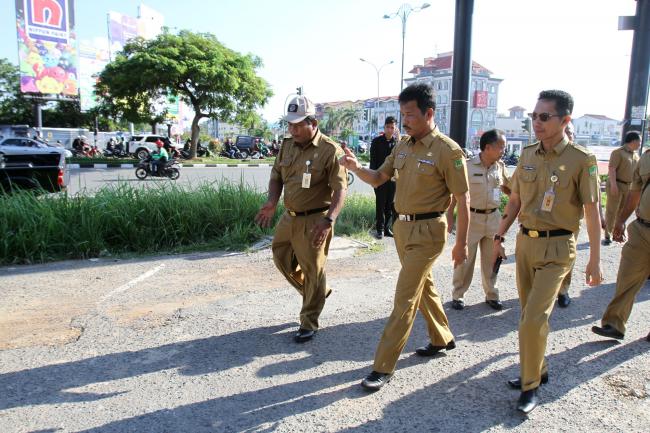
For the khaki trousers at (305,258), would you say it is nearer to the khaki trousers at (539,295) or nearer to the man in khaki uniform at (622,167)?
the khaki trousers at (539,295)

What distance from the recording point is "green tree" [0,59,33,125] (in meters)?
44.2

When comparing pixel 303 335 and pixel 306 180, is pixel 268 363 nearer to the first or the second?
pixel 303 335

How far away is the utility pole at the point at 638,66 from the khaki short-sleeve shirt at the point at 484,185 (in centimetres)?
713

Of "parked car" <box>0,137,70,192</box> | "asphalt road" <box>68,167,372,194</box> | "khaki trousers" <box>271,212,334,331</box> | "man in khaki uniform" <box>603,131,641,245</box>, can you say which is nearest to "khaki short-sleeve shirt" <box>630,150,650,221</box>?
"khaki trousers" <box>271,212,334,331</box>

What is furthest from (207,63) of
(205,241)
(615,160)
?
(615,160)

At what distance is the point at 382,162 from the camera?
25.2 feet

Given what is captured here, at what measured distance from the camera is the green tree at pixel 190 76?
23.8 metres

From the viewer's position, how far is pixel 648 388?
10.5 ft

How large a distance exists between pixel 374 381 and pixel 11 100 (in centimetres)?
5227

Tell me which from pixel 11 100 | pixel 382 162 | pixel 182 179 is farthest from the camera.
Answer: pixel 11 100

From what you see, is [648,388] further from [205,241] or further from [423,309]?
[205,241]

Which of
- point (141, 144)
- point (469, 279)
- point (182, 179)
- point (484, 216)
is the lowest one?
point (469, 279)

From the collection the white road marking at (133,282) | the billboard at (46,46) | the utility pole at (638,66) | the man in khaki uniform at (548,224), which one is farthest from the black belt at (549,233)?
the billboard at (46,46)

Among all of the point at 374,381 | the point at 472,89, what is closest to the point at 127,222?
the point at 374,381
